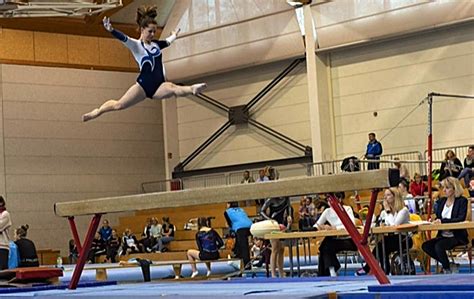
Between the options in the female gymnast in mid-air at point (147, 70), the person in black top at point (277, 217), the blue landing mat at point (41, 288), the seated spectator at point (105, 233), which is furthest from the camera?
the seated spectator at point (105, 233)

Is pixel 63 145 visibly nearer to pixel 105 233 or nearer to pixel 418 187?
pixel 105 233

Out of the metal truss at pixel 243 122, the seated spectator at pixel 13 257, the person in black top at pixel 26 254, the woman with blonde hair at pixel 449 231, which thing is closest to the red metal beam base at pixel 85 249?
the woman with blonde hair at pixel 449 231

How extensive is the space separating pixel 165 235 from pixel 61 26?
6.24 metres

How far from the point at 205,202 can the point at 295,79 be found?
14422 mm

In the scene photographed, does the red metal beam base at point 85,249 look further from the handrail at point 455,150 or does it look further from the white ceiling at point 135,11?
the white ceiling at point 135,11

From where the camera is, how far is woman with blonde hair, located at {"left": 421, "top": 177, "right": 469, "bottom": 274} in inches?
376

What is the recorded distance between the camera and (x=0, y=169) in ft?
71.8

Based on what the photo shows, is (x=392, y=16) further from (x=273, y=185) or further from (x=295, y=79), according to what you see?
(x=273, y=185)

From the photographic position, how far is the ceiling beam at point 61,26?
864 inches

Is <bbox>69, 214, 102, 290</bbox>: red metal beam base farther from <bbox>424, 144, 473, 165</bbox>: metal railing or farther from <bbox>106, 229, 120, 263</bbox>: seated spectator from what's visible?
<bbox>106, 229, 120, 263</bbox>: seated spectator

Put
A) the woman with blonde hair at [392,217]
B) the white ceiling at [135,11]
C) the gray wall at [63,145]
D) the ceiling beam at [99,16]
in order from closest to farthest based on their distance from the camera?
the woman with blonde hair at [392,217] → the gray wall at [63,145] → the ceiling beam at [99,16] → the white ceiling at [135,11]

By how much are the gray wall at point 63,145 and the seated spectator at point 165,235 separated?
3391mm

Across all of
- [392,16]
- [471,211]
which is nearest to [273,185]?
[471,211]

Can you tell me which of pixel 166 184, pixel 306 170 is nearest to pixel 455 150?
pixel 306 170
